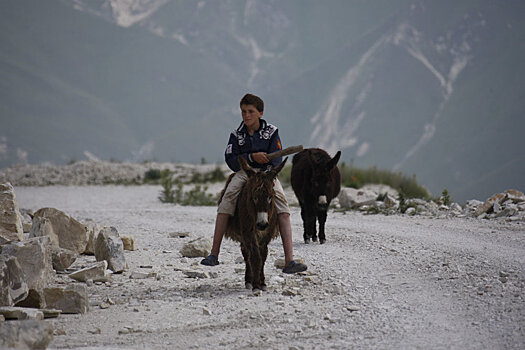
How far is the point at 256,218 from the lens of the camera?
698 centimetres

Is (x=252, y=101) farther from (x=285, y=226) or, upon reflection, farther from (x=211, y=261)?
(x=211, y=261)

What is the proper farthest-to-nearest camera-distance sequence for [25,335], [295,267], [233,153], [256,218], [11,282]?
[233,153]
[295,267]
[256,218]
[11,282]
[25,335]

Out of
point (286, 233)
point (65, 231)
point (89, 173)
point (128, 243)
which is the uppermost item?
point (89, 173)

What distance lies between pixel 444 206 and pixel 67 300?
37.9 ft

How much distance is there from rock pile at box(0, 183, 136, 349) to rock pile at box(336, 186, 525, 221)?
7.72m

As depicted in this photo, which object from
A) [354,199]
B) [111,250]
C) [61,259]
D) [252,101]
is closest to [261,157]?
[252,101]

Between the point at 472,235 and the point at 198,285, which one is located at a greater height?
the point at 472,235

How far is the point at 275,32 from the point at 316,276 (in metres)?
113

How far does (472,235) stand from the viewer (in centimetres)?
1130

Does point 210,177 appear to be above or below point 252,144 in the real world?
above

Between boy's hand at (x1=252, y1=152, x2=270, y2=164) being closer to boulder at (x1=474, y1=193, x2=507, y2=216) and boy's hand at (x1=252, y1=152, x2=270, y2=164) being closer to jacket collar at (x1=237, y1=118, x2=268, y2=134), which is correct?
jacket collar at (x1=237, y1=118, x2=268, y2=134)

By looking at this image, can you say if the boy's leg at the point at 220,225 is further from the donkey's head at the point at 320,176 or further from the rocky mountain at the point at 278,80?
the rocky mountain at the point at 278,80

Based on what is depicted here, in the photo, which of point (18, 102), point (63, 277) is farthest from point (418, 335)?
point (18, 102)

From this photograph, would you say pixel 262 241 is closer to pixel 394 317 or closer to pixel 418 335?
pixel 394 317
